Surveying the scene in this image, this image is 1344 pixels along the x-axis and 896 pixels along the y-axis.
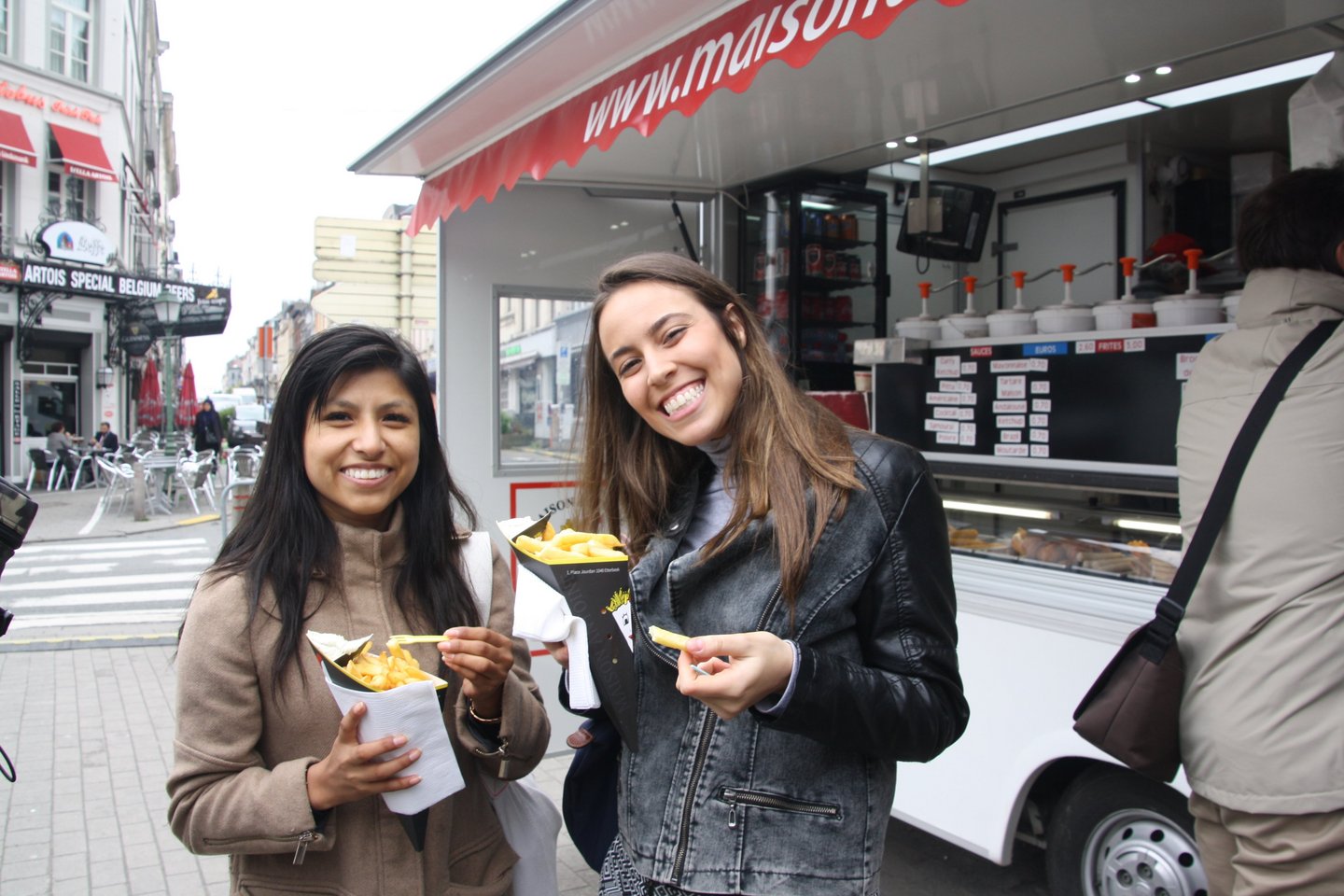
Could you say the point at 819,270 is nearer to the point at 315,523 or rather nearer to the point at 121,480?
the point at 315,523

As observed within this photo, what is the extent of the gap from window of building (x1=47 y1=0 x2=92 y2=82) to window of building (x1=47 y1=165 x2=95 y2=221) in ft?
8.98

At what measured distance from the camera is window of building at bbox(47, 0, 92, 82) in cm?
2372

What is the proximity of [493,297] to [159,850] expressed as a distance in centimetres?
303

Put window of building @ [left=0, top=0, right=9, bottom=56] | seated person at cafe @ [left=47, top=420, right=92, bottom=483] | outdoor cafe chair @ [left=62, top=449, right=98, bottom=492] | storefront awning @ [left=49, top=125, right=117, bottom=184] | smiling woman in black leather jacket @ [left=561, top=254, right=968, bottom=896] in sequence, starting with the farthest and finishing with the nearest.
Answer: storefront awning @ [left=49, top=125, right=117, bottom=184]
window of building @ [left=0, top=0, right=9, bottom=56]
seated person at cafe @ [left=47, top=420, right=92, bottom=483]
outdoor cafe chair @ [left=62, top=449, right=98, bottom=492]
smiling woman in black leather jacket @ [left=561, top=254, right=968, bottom=896]

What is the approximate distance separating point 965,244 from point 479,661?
4628 mm

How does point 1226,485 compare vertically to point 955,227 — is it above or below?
below

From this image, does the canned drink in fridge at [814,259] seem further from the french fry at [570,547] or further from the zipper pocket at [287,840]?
the zipper pocket at [287,840]

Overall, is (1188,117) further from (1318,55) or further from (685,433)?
(685,433)

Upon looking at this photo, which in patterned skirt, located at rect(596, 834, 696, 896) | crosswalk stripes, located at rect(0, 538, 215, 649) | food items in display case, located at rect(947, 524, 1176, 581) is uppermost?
food items in display case, located at rect(947, 524, 1176, 581)

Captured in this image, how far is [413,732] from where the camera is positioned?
1489 millimetres

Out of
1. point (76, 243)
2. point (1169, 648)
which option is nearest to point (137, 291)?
point (76, 243)

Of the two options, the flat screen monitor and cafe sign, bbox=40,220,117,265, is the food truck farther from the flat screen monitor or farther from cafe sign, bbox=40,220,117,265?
cafe sign, bbox=40,220,117,265

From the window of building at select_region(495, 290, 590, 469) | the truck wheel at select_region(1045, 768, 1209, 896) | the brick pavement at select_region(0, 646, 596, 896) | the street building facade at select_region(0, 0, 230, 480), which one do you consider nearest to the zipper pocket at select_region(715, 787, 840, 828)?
the truck wheel at select_region(1045, 768, 1209, 896)

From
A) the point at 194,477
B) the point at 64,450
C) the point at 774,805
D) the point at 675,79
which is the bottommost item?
the point at 194,477
